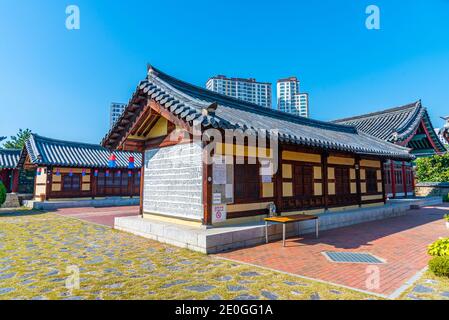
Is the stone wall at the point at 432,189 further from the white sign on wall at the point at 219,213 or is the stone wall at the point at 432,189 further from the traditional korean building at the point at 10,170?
the traditional korean building at the point at 10,170

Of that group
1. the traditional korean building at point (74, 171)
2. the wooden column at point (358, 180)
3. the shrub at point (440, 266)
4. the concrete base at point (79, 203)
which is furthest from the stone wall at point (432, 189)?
the concrete base at point (79, 203)

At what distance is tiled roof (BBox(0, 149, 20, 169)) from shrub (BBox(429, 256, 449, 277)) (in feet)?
95.3

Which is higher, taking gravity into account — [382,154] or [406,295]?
[382,154]

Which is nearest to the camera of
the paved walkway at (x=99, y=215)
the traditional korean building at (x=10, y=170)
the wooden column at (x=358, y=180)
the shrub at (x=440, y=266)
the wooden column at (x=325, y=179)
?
the shrub at (x=440, y=266)

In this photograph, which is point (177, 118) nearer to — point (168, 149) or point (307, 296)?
point (168, 149)

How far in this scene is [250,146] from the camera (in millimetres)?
9047

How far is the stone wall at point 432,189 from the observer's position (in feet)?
75.6

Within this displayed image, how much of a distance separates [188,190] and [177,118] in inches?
92.6

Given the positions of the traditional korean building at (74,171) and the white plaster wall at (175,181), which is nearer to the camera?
the white plaster wall at (175,181)

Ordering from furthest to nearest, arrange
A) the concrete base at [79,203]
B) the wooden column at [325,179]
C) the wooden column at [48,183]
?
1. the wooden column at [48,183]
2. the concrete base at [79,203]
3. the wooden column at [325,179]

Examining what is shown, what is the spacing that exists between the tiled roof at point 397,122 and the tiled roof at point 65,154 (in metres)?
21.2

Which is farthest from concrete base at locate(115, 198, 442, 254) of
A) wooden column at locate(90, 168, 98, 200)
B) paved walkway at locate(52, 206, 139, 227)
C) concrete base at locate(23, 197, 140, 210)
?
wooden column at locate(90, 168, 98, 200)

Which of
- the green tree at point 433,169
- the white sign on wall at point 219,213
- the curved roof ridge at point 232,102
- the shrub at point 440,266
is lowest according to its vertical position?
the shrub at point 440,266
